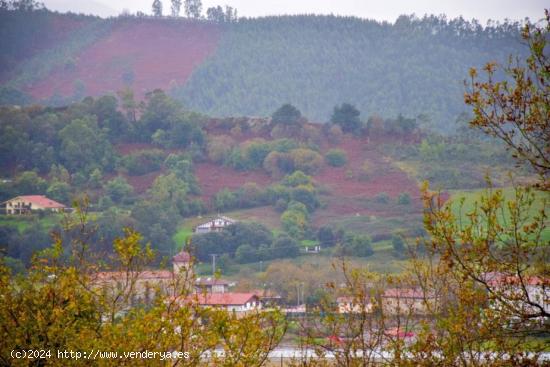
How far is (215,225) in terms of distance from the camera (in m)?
64.7

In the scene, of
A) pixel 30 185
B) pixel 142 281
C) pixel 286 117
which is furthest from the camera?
pixel 286 117

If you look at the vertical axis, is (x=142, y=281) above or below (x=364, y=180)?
above

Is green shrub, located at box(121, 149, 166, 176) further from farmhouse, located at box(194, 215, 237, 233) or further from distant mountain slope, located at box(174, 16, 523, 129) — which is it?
distant mountain slope, located at box(174, 16, 523, 129)

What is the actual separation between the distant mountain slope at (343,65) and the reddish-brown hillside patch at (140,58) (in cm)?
552

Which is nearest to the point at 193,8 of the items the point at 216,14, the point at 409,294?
the point at 216,14

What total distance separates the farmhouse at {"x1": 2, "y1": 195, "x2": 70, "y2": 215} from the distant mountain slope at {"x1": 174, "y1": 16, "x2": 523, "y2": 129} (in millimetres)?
59547

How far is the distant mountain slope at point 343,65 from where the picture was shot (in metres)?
134

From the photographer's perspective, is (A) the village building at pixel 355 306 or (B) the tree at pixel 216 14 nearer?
(A) the village building at pixel 355 306

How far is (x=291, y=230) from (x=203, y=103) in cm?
7189

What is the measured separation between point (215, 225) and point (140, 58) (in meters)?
100

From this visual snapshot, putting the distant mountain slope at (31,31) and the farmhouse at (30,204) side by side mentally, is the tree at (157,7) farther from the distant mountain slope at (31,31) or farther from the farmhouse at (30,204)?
the farmhouse at (30,204)

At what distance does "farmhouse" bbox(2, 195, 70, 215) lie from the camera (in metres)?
68.6

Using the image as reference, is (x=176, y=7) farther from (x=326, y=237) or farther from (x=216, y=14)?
(x=326, y=237)

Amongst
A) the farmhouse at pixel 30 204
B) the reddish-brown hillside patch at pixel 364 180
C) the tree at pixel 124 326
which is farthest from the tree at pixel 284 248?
the tree at pixel 124 326
